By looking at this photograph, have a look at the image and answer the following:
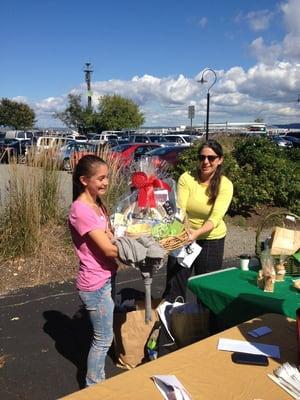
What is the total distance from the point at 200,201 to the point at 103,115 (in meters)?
54.5

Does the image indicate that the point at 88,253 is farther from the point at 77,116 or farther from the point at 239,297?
the point at 77,116

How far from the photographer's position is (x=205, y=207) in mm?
3715

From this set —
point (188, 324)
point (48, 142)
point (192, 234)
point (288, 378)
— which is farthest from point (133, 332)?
point (48, 142)

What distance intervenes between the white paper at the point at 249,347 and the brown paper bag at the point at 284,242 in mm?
1105

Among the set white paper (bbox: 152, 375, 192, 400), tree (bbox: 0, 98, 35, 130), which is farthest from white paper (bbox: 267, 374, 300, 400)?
tree (bbox: 0, 98, 35, 130)

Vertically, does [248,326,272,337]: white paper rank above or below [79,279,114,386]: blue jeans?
above

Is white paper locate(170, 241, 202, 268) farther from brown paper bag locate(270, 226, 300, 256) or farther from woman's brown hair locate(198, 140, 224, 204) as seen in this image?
brown paper bag locate(270, 226, 300, 256)

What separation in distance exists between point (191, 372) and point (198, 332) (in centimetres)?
145

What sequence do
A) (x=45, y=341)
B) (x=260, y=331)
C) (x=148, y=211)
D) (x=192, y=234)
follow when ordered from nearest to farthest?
(x=260, y=331), (x=148, y=211), (x=192, y=234), (x=45, y=341)

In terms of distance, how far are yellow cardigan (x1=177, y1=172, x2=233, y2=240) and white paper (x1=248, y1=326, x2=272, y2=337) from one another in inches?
53.8

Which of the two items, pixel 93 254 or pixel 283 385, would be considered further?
pixel 93 254

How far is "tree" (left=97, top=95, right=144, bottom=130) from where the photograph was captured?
5675 centimetres

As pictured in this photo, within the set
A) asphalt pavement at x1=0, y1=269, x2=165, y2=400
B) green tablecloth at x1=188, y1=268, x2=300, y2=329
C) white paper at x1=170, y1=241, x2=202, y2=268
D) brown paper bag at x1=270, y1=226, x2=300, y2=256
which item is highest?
brown paper bag at x1=270, y1=226, x2=300, y2=256

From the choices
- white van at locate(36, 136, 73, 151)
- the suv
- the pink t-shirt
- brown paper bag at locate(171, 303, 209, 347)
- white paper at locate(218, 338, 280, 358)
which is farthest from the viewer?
the suv
